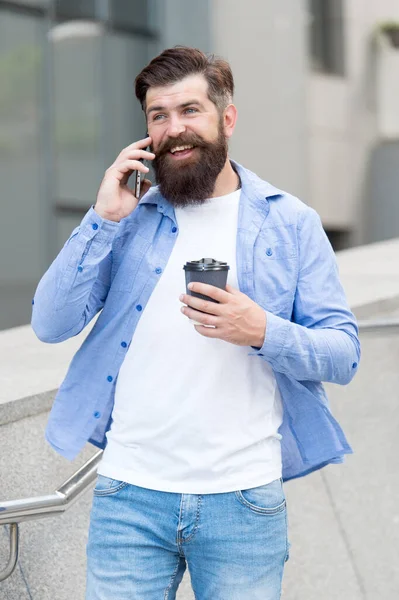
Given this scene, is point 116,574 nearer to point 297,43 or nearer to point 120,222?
point 120,222

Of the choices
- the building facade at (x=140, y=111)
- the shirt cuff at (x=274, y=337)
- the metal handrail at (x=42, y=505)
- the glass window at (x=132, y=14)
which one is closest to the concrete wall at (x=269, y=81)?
the building facade at (x=140, y=111)

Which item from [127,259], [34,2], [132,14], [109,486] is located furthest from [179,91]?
[132,14]

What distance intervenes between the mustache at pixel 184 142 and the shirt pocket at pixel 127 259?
24cm

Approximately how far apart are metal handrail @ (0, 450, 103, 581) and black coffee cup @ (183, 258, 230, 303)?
86 cm

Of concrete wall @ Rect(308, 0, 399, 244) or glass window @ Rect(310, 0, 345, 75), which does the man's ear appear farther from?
glass window @ Rect(310, 0, 345, 75)

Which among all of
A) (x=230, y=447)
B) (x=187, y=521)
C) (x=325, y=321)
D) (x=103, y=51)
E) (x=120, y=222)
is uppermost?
(x=103, y=51)

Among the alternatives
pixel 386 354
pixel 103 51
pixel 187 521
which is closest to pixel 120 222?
A: pixel 187 521

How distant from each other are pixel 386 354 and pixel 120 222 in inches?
88.3

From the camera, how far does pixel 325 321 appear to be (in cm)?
251

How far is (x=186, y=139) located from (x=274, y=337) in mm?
537

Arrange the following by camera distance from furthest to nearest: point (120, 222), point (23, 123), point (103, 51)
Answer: point (103, 51) < point (23, 123) < point (120, 222)

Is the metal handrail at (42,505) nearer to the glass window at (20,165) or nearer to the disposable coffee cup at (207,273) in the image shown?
the disposable coffee cup at (207,273)

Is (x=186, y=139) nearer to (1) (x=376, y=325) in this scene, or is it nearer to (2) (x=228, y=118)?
(2) (x=228, y=118)

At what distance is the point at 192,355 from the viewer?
2.46 m
